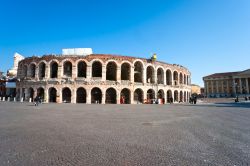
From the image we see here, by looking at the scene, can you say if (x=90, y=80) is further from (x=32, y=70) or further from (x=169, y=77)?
(x=169, y=77)

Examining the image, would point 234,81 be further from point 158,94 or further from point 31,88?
point 31,88

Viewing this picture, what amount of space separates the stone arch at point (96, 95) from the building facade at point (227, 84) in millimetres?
75085

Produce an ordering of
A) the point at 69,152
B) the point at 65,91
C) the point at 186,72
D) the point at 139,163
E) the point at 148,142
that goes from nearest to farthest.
A: the point at 139,163, the point at 69,152, the point at 148,142, the point at 65,91, the point at 186,72

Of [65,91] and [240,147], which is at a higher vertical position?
[65,91]

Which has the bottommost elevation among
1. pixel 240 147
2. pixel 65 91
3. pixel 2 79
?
pixel 240 147

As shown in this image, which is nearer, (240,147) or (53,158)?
(53,158)

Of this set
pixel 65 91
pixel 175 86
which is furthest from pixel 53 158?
pixel 175 86

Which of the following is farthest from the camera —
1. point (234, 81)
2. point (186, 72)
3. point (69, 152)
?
point (234, 81)

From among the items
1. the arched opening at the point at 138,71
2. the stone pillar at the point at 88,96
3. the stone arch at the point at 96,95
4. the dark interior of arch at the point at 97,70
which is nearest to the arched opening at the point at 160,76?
the arched opening at the point at 138,71

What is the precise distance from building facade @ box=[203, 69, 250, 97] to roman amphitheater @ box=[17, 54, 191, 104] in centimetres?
6420

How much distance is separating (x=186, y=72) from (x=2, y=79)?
49.3m

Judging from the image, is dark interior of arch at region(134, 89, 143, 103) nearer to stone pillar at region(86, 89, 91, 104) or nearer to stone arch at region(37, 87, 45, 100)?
stone pillar at region(86, 89, 91, 104)

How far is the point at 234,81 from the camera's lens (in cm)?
8288

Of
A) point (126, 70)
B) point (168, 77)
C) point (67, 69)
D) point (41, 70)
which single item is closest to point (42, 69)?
point (41, 70)
